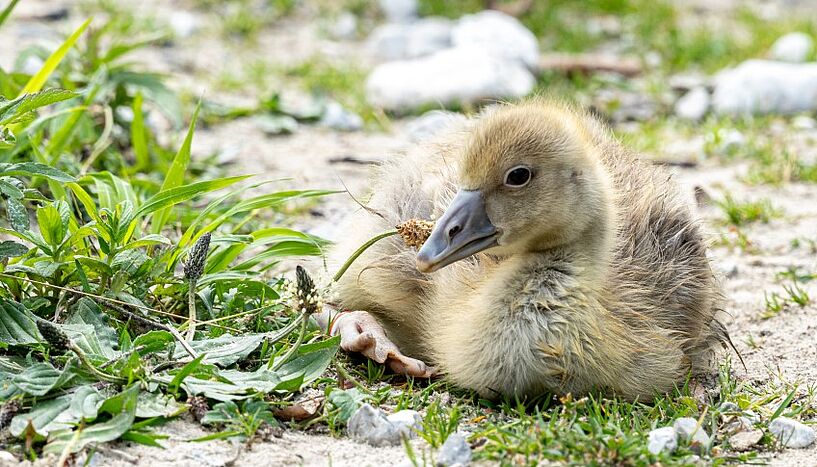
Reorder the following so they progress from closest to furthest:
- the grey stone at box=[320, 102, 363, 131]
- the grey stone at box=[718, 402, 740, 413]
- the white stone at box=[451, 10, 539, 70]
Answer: the grey stone at box=[718, 402, 740, 413]
the grey stone at box=[320, 102, 363, 131]
the white stone at box=[451, 10, 539, 70]

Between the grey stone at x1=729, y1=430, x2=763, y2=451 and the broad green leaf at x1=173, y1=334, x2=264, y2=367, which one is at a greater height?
the broad green leaf at x1=173, y1=334, x2=264, y2=367

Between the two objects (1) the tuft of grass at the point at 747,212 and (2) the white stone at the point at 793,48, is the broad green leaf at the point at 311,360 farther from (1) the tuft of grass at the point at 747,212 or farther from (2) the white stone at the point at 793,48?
(2) the white stone at the point at 793,48

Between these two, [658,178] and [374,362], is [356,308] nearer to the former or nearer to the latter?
[374,362]

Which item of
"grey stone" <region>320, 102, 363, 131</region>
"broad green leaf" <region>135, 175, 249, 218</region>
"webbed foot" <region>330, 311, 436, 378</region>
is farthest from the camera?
"grey stone" <region>320, 102, 363, 131</region>

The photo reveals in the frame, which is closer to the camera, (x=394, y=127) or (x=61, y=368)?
(x=61, y=368)

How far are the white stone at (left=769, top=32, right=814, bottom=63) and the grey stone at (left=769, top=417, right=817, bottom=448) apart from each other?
204 inches

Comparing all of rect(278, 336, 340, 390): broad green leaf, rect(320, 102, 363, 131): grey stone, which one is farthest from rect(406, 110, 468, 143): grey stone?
rect(278, 336, 340, 390): broad green leaf

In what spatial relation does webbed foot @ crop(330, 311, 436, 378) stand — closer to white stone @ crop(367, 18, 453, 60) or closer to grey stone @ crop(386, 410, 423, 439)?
grey stone @ crop(386, 410, 423, 439)

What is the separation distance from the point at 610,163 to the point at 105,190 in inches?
76.3

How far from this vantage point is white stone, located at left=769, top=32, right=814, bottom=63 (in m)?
7.95

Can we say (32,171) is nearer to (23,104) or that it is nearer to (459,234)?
(23,104)

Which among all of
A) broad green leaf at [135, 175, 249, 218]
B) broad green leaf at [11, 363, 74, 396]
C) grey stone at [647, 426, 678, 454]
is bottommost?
broad green leaf at [11, 363, 74, 396]

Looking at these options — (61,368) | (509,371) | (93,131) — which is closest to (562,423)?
(509,371)

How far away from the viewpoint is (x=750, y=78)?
7.49 metres
